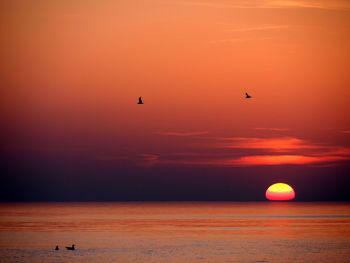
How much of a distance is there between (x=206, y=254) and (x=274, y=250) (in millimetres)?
7884

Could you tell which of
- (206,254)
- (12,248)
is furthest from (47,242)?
(206,254)

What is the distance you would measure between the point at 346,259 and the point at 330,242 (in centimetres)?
1690

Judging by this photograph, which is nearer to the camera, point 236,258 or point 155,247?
point 236,258

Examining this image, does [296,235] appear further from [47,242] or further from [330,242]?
[47,242]

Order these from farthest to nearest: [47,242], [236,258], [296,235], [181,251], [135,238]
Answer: [296,235], [135,238], [47,242], [181,251], [236,258]

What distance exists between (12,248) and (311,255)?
29.4 m

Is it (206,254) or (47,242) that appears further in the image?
(47,242)

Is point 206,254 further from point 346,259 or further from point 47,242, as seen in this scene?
point 47,242

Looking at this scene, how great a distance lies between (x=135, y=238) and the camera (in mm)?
85312

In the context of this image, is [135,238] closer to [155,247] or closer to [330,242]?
[155,247]

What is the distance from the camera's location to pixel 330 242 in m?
79.9

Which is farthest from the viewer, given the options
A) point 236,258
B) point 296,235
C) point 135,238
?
point 296,235

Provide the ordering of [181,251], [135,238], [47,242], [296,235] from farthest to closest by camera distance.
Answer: [296,235], [135,238], [47,242], [181,251]

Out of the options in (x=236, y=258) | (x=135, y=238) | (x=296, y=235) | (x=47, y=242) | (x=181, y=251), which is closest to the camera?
(x=236, y=258)
